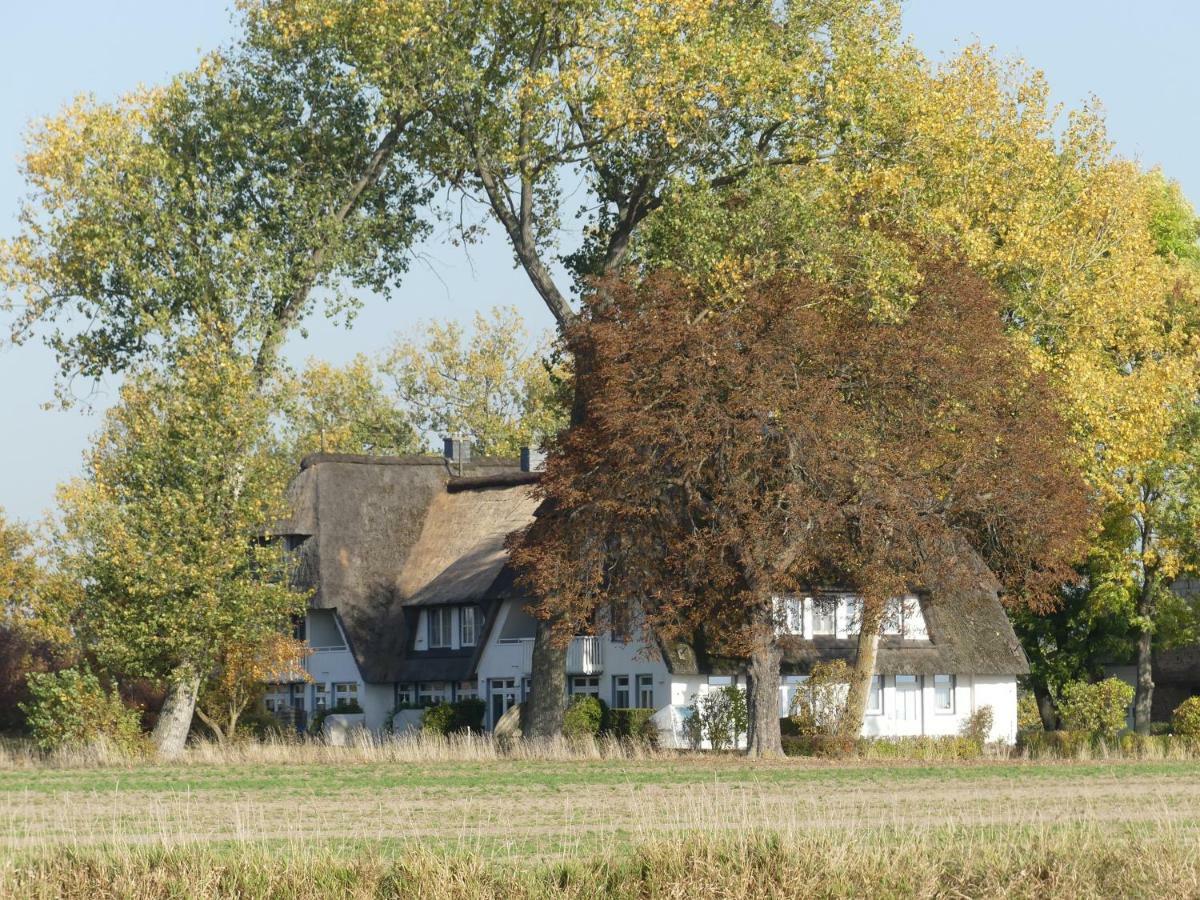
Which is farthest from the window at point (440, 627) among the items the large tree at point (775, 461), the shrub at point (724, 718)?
the large tree at point (775, 461)

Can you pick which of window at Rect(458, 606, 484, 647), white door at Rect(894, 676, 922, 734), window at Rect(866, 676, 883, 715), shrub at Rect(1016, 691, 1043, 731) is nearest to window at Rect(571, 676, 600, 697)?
window at Rect(458, 606, 484, 647)

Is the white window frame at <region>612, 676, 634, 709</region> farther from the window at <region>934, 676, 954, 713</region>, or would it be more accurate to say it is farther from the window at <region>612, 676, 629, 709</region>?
the window at <region>934, 676, 954, 713</region>

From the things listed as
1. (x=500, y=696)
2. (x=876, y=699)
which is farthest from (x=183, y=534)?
(x=876, y=699)

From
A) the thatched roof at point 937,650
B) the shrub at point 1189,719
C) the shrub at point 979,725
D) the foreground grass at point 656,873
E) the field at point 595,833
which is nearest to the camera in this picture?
the foreground grass at point 656,873

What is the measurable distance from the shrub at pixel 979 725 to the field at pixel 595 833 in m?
19.9

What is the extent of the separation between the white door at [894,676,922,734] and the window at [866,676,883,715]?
1.87ft

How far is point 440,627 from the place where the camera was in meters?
66.8

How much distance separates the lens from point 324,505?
6938 centimetres

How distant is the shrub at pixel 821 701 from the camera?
2013 inches

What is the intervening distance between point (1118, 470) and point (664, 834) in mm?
37772

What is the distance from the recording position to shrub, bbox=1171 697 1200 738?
51.0 metres

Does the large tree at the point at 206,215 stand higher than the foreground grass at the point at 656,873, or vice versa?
the large tree at the point at 206,215

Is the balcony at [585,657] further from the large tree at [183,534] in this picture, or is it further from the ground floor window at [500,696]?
the large tree at [183,534]

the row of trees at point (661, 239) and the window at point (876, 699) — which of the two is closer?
the row of trees at point (661, 239)
